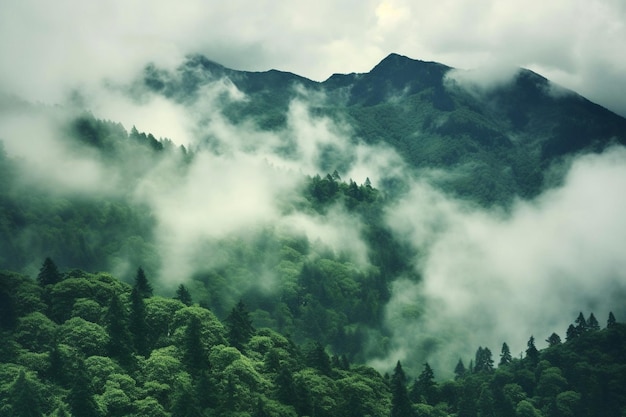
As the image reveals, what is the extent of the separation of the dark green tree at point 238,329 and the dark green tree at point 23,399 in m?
35.2

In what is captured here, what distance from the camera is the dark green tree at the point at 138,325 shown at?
102m

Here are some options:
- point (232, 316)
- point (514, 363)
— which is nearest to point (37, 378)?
point (232, 316)

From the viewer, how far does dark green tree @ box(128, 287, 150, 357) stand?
101812 millimetres

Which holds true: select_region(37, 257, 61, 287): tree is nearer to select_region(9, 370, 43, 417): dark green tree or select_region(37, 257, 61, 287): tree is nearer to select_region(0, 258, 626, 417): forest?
select_region(0, 258, 626, 417): forest

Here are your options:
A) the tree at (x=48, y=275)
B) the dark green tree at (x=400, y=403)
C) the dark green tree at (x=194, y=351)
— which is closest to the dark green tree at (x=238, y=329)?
the dark green tree at (x=194, y=351)

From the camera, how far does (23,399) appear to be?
79.1 m

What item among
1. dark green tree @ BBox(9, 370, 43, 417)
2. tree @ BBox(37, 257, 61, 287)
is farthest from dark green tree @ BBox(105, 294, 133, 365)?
dark green tree @ BBox(9, 370, 43, 417)

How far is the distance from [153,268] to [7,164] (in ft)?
165

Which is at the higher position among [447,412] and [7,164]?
[7,164]

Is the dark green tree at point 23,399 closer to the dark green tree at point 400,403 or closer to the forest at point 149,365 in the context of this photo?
the forest at point 149,365

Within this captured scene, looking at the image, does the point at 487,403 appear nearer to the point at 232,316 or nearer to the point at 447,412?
the point at 447,412

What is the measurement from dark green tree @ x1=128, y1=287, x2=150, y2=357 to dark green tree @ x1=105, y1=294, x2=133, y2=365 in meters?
1.59

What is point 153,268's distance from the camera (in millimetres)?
191500

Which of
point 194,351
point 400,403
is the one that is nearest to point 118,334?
point 194,351
